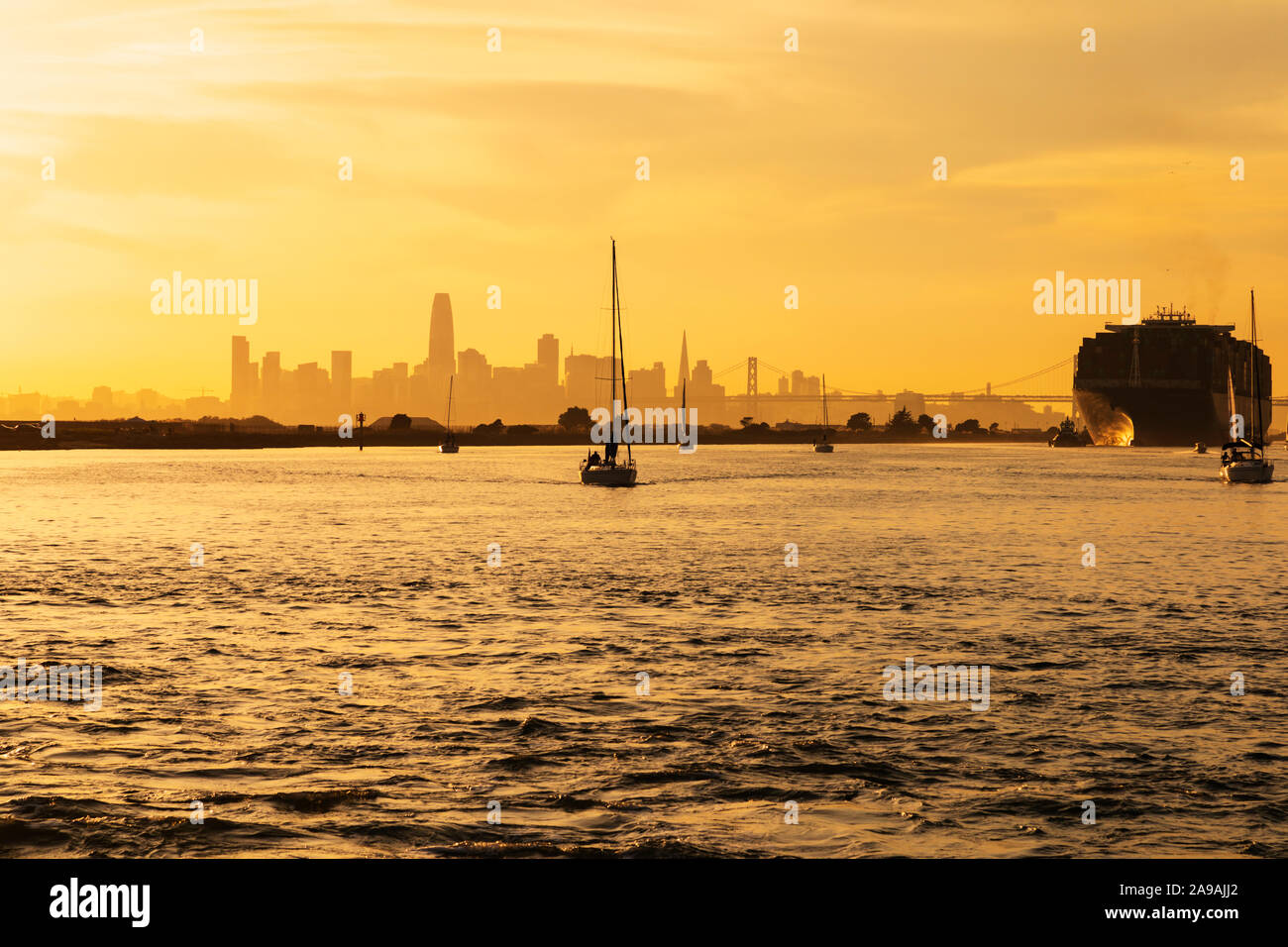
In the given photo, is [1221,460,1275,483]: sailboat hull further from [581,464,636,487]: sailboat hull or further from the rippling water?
the rippling water

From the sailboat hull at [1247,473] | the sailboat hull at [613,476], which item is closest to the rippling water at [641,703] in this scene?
the sailboat hull at [613,476]

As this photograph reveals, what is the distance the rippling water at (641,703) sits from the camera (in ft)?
37.1

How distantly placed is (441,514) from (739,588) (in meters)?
36.3

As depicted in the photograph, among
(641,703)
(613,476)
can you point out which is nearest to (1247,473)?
(613,476)

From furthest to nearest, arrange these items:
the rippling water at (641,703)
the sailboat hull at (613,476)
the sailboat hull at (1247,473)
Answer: the sailboat hull at (1247,473), the sailboat hull at (613,476), the rippling water at (641,703)

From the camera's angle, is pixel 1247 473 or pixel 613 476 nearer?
pixel 613 476

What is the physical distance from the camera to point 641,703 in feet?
56.1

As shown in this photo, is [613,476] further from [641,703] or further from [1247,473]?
[641,703]

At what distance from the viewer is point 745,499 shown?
82.2 meters

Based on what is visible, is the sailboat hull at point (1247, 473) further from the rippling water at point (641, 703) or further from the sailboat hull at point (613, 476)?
the rippling water at point (641, 703)

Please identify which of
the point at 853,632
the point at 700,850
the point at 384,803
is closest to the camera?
the point at 700,850

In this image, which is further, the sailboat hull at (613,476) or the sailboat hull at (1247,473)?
the sailboat hull at (1247,473)
